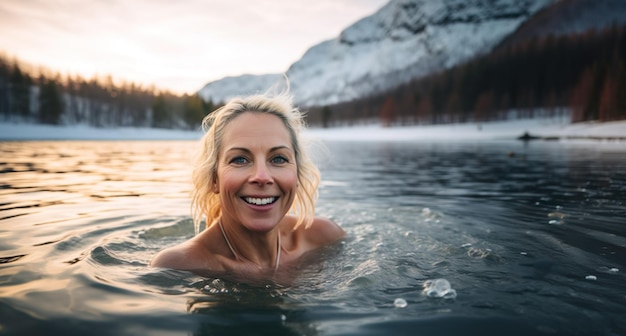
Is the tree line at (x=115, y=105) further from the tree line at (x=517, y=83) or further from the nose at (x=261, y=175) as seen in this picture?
the nose at (x=261, y=175)

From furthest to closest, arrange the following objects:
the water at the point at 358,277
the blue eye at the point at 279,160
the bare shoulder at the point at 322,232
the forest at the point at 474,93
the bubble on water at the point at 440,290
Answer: the forest at the point at 474,93 < the bare shoulder at the point at 322,232 < the blue eye at the point at 279,160 < the bubble on water at the point at 440,290 < the water at the point at 358,277

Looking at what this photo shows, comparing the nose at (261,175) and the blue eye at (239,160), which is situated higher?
the blue eye at (239,160)

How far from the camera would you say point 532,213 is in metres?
5.93

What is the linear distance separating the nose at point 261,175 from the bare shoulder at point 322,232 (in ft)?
5.63

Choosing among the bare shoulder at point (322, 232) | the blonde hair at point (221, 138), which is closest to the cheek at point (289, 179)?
the blonde hair at point (221, 138)

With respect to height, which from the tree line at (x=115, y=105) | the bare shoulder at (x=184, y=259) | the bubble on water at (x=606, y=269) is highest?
the tree line at (x=115, y=105)

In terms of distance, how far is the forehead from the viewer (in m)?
2.78

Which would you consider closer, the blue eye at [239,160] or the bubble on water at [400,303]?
the bubble on water at [400,303]

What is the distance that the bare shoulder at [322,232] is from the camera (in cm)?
428

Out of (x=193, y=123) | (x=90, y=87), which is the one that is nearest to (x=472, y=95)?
(x=193, y=123)

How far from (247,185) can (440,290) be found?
1688mm

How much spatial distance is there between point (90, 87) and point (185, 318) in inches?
4237

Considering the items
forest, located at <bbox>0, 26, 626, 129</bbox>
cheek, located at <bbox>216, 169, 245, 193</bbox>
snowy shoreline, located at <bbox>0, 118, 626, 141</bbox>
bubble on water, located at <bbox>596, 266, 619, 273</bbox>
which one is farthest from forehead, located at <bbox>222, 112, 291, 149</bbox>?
forest, located at <bbox>0, 26, 626, 129</bbox>

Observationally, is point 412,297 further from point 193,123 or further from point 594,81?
point 193,123
